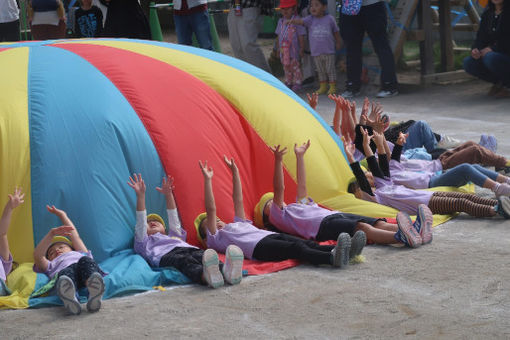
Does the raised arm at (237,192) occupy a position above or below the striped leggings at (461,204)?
above

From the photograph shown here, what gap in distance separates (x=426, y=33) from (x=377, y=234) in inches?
254

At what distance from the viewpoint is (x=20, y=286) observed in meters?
4.43

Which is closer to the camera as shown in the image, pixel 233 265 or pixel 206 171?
pixel 233 265

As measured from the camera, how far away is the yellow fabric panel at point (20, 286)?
4238 millimetres

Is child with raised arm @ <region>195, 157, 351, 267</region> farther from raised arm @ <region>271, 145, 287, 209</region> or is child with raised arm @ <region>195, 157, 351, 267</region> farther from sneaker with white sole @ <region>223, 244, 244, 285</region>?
sneaker with white sole @ <region>223, 244, 244, 285</region>

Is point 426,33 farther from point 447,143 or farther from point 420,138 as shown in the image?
point 420,138

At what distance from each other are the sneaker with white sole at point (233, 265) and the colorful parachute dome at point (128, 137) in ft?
0.86

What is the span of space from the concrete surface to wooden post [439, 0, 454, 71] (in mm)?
6739

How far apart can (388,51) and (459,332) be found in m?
7.12

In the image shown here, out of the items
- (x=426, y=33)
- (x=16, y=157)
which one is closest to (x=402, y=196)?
(x=16, y=157)

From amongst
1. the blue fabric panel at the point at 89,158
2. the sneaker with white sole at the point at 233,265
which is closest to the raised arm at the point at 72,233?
the blue fabric panel at the point at 89,158

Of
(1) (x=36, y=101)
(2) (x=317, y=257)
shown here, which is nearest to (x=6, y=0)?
(1) (x=36, y=101)

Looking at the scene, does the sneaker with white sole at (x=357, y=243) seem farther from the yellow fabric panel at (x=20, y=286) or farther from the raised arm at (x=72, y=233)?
the yellow fabric panel at (x=20, y=286)

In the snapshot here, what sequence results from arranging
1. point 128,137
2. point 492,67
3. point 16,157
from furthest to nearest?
point 492,67 < point 128,137 < point 16,157
